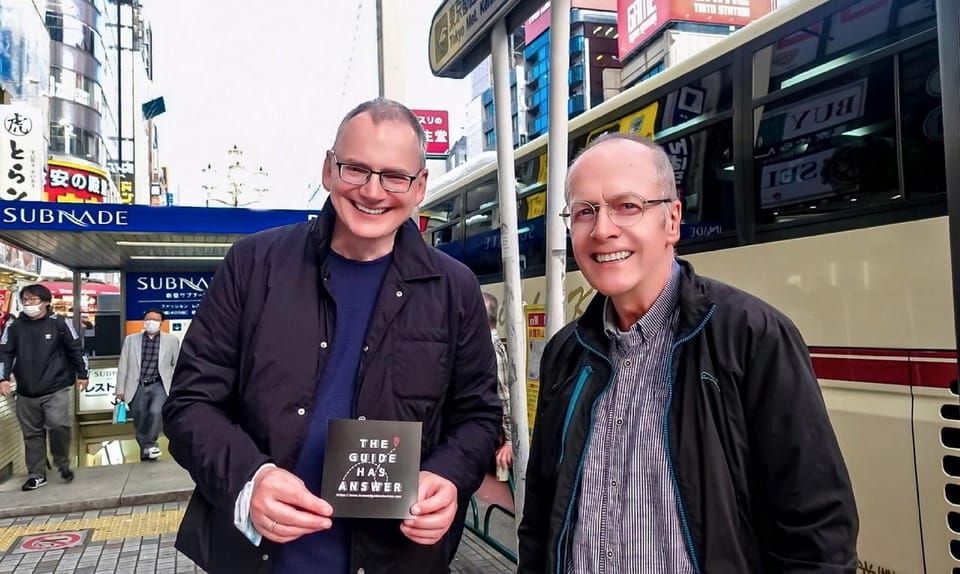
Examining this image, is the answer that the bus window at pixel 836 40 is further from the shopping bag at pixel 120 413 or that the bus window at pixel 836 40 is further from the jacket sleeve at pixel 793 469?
the shopping bag at pixel 120 413

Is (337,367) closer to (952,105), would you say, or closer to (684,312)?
(684,312)

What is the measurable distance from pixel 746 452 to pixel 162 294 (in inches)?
407

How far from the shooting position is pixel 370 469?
1661mm

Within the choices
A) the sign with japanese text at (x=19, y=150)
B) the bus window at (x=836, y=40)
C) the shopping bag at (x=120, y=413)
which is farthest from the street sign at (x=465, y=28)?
the sign with japanese text at (x=19, y=150)

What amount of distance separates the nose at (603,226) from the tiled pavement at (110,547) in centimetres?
388

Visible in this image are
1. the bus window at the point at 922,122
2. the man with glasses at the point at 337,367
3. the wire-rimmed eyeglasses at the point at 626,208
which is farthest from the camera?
the bus window at the point at 922,122

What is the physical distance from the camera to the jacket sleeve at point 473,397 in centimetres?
192

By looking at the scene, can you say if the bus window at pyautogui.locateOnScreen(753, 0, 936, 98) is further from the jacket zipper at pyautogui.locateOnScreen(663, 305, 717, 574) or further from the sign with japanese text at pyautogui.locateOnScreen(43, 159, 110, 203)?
the sign with japanese text at pyautogui.locateOnScreen(43, 159, 110, 203)

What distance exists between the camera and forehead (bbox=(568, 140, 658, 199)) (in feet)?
4.99

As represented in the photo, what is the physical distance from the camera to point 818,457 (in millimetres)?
1302

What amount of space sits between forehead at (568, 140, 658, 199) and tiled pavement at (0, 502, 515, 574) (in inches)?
154

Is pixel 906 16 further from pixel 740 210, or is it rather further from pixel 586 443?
pixel 586 443

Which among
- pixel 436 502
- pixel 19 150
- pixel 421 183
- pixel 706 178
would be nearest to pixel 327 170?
pixel 421 183

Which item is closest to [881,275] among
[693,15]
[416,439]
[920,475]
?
[920,475]
